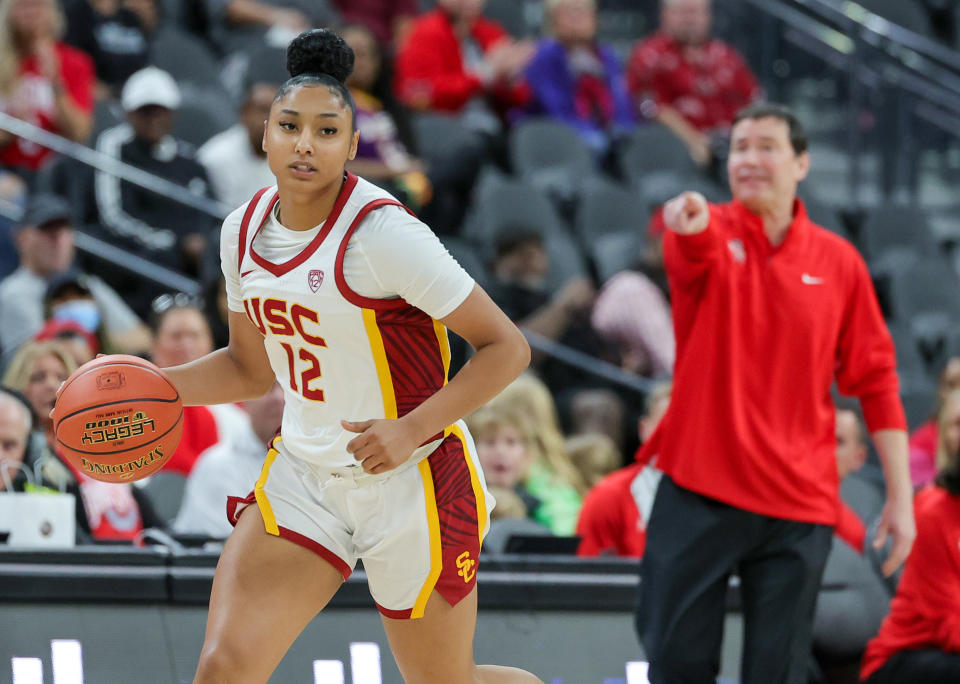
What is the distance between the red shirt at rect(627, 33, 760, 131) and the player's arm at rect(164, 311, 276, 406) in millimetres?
7183

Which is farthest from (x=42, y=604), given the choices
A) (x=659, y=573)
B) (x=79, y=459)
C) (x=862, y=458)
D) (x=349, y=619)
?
(x=862, y=458)

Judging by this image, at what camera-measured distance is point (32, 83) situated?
27.5 ft

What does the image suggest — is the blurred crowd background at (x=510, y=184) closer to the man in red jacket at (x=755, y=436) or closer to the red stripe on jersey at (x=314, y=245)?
the man in red jacket at (x=755, y=436)

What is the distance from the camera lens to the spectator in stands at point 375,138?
8.69 meters

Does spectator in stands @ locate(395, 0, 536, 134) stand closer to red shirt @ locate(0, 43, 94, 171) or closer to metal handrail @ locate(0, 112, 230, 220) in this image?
metal handrail @ locate(0, 112, 230, 220)

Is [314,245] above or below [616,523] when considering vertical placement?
above

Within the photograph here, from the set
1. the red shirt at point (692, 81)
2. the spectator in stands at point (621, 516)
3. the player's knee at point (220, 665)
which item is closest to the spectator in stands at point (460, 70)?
the red shirt at point (692, 81)

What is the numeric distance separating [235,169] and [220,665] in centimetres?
530

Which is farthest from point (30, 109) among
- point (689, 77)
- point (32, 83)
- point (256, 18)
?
point (689, 77)

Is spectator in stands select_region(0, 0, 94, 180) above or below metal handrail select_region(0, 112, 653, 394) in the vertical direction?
above

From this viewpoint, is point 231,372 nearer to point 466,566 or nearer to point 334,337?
point 334,337

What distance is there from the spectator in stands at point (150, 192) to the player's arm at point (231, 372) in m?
4.27

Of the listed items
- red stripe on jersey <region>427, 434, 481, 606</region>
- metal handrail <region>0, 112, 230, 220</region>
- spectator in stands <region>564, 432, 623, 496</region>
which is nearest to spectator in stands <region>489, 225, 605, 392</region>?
spectator in stands <region>564, 432, 623, 496</region>

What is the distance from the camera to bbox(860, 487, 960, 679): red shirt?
16.8ft
